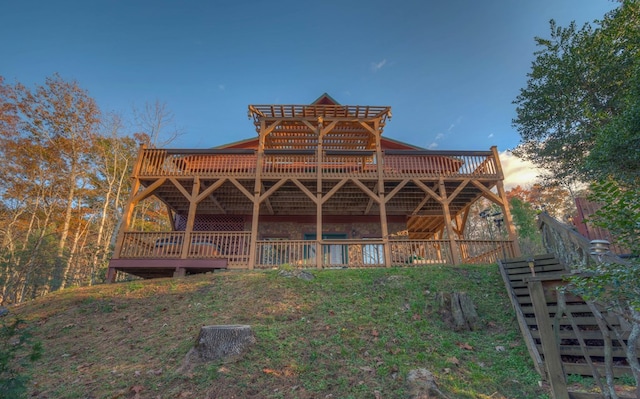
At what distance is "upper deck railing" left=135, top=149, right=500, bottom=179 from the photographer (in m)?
12.3

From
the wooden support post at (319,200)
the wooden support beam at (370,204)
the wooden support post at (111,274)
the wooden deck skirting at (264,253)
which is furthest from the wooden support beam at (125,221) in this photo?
the wooden support beam at (370,204)

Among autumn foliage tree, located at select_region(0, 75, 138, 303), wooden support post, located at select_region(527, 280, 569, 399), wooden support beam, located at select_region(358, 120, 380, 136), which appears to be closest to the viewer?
wooden support post, located at select_region(527, 280, 569, 399)

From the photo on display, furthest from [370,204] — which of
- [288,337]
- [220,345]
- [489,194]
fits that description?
[220,345]

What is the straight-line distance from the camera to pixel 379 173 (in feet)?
40.7

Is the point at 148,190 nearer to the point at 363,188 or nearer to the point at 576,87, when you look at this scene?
the point at 363,188

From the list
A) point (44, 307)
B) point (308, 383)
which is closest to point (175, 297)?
Answer: point (44, 307)

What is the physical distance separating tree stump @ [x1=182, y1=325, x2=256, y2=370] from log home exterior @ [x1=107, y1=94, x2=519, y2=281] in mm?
5638

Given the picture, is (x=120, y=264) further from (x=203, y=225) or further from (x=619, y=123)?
(x=619, y=123)

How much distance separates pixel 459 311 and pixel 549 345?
11.1 feet

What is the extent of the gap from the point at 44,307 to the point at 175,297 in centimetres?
367

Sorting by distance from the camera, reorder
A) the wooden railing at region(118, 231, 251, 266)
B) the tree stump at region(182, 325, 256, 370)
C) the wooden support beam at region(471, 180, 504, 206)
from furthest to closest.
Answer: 1. the wooden support beam at region(471, 180, 504, 206)
2. the wooden railing at region(118, 231, 251, 266)
3. the tree stump at region(182, 325, 256, 370)

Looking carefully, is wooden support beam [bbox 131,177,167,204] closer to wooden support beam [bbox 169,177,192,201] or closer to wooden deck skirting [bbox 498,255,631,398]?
wooden support beam [bbox 169,177,192,201]

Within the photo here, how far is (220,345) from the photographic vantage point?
5055 mm

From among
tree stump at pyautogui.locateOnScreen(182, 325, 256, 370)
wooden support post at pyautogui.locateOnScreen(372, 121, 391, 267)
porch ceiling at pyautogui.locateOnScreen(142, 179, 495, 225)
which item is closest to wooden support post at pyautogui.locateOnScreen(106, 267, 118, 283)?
porch ceiling at pyautogui.locateOnScreen(142, 179, 495, 225)
